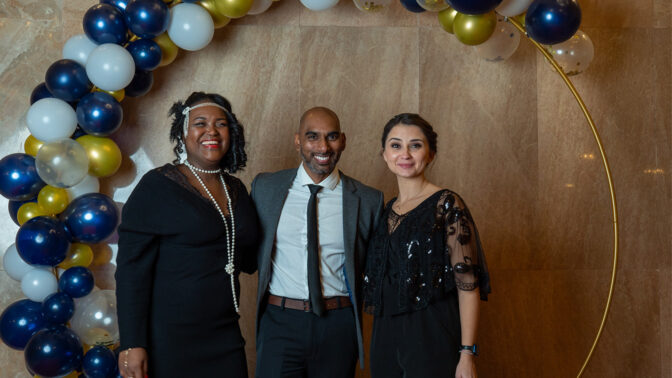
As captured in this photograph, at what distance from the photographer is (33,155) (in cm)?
301

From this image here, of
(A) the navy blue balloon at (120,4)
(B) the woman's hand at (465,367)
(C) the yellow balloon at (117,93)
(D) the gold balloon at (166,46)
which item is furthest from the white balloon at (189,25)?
(B) the woman's hand at (465,367)

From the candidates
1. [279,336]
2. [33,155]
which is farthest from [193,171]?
[33,155]

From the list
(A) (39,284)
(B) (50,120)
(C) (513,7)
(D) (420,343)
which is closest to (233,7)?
(B) (50,120)

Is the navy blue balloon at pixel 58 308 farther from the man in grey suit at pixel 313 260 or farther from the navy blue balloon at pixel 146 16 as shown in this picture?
the navy blue balloon at pixel 146 16

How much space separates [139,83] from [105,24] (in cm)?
37

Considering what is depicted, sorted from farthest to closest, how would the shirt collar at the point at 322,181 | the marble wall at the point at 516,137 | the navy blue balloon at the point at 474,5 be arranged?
1. the marble wall at the point at 516,137
2. the navy blue balloon at the point at 474,5
3. the shirt collar at the point at 322,181

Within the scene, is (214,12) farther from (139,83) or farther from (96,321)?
(96,321)

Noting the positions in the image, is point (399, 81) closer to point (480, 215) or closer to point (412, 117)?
point (480, 215)

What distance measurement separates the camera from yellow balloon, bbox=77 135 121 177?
3029 millimetres

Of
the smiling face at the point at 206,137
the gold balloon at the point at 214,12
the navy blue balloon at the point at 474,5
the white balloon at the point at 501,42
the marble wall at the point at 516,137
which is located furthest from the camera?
the marble wall at the point at 516,137

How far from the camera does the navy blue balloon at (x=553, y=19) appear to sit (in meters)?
2.75

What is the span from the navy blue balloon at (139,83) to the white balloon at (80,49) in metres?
0.25

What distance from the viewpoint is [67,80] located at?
9.50 ft

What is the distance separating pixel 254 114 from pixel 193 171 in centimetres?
150
